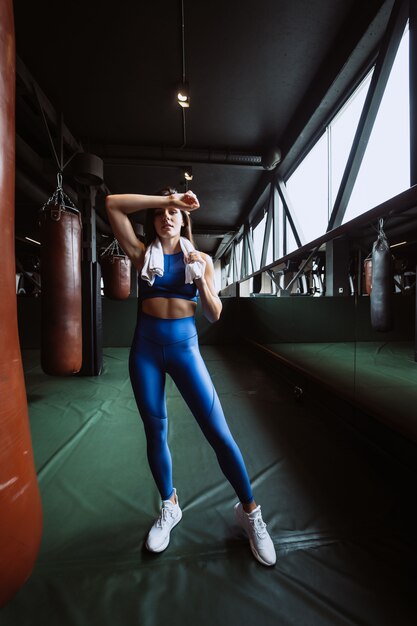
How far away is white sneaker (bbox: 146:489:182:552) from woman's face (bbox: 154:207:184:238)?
126 cm

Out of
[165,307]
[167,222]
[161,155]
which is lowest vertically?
[165,307]

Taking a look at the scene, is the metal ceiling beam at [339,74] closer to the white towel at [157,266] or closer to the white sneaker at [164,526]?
the white towel at [157,266]

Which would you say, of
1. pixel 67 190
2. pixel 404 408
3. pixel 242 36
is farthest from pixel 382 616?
pixel 67 190

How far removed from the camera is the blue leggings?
1.17 metres

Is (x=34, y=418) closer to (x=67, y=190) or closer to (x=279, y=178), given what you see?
(x=67, y=190)

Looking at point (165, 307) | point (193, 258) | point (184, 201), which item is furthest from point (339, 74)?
point (165, 307)

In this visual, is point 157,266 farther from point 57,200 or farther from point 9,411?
point 57,200

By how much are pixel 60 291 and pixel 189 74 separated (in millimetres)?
3808

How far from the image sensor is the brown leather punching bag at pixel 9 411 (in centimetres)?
58

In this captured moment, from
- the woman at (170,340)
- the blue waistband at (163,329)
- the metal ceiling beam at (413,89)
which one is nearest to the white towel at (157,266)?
the woman at (170,340)

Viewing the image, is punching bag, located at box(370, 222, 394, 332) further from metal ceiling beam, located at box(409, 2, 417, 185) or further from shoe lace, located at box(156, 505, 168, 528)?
shoe lace, located at box(156, 505, 168, 528)

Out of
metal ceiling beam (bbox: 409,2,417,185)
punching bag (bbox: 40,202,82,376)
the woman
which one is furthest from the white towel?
metal ceiling beam (bbox: 409,2,417,185)

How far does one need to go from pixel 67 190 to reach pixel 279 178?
463 cm

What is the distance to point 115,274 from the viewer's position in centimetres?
423
